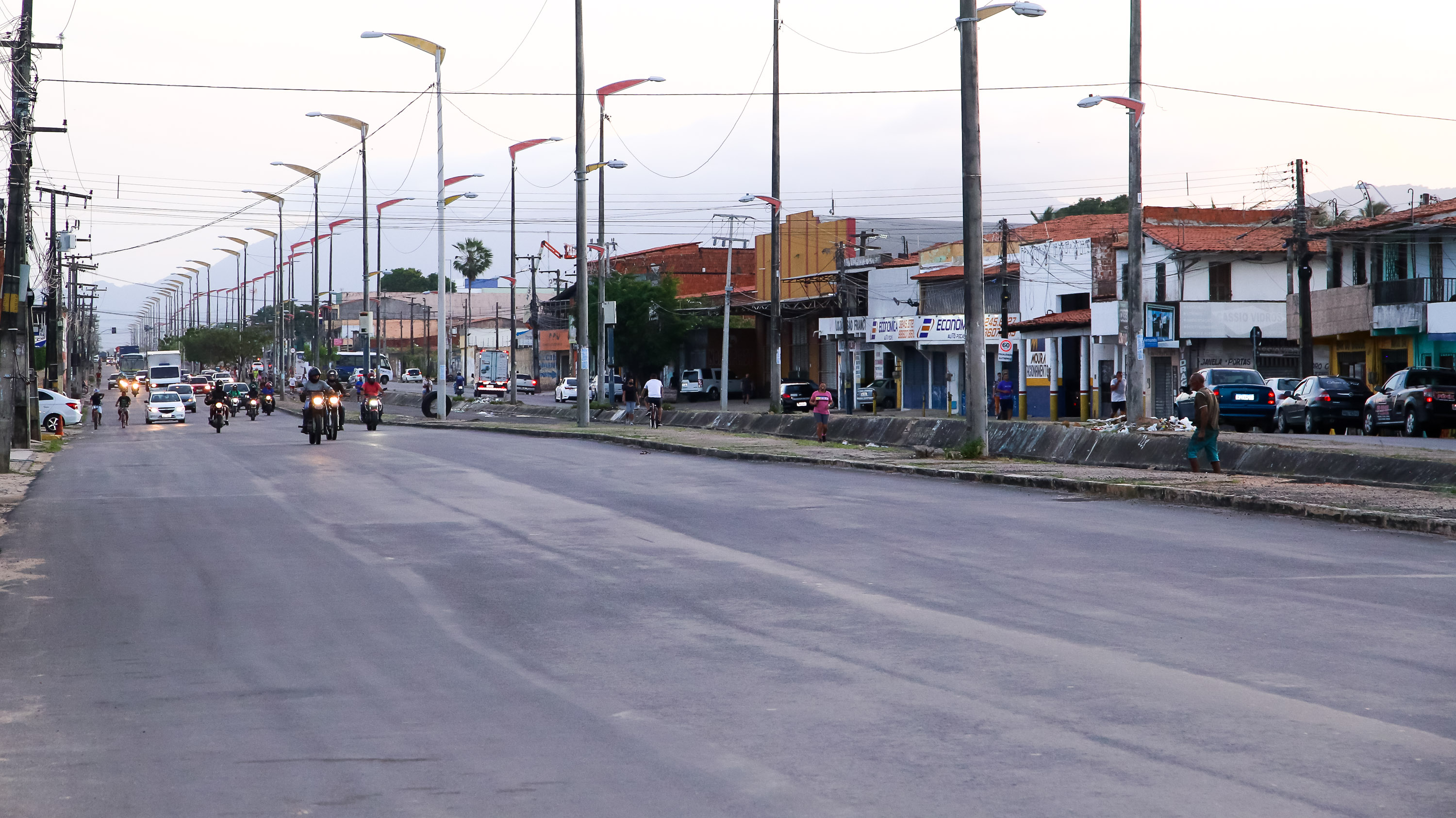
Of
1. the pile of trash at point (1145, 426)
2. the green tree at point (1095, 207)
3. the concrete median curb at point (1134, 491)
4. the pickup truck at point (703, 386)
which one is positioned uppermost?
the green tree at point (1095, 207)

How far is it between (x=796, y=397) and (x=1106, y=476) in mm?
46355

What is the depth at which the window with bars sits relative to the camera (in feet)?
176

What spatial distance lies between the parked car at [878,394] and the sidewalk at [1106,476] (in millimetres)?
29035

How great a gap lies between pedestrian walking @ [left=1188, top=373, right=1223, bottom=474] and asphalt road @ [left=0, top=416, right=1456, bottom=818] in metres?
4.51

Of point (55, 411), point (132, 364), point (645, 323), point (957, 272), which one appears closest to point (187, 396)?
point (645, 323)

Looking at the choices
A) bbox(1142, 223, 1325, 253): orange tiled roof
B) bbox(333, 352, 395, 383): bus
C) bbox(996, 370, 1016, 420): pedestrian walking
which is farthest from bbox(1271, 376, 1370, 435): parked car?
bbox(333, 352, 395, 383): bus

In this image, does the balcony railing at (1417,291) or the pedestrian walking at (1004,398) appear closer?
the balcony railing at (1417,291)

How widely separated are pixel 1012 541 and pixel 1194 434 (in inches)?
322

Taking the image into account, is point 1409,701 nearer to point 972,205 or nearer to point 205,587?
point 205,587

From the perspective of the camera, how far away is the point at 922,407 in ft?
214

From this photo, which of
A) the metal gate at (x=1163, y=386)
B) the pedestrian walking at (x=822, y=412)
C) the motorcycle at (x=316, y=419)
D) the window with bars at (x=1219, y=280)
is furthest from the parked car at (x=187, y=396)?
the pedestrian walking at (x=822, y=412)

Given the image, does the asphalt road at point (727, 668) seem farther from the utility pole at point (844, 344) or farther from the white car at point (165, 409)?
the white car at point (165, 409)

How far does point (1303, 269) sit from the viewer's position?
4416 cm

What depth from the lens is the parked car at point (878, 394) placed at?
6662 centimetres
